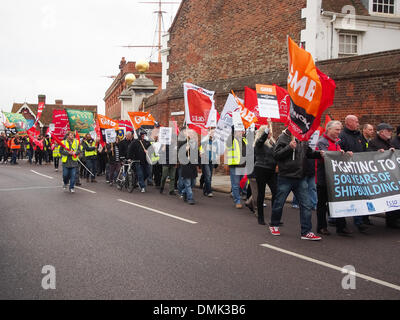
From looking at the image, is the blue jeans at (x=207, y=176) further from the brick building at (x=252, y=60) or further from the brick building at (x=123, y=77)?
the brick building at (x=123, y=77)

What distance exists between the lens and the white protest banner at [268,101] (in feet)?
35.7

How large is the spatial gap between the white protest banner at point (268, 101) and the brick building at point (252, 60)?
151 inches

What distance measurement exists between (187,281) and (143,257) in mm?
1218

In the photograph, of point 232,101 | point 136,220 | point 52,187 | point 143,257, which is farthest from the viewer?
point 52,187

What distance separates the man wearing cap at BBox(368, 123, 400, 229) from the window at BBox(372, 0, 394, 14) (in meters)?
12.8

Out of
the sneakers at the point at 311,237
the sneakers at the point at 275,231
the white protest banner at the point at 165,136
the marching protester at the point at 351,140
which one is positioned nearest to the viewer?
the sneakers at the point at 311,237

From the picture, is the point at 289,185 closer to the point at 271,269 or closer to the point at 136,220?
the point at 271,269

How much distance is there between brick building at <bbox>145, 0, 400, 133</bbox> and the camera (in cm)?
1333

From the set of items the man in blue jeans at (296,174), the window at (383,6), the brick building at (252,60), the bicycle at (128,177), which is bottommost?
the bicycle at (128,177)

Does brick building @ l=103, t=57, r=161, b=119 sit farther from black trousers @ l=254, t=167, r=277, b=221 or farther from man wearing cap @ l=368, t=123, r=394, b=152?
man wearing cap @ l=368, t=123, r=394, b=152

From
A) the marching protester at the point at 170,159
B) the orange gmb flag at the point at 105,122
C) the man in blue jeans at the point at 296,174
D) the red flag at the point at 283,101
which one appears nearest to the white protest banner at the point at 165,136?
the marching protester at the point at 170,159

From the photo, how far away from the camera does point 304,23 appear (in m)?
17.2

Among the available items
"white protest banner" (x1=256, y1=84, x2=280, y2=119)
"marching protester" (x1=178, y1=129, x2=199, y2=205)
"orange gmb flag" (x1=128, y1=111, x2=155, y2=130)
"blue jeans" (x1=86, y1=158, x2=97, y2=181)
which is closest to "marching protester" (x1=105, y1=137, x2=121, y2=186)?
"orange gmb flag" (x1=128, y1=111, x2=155, y2=130)
